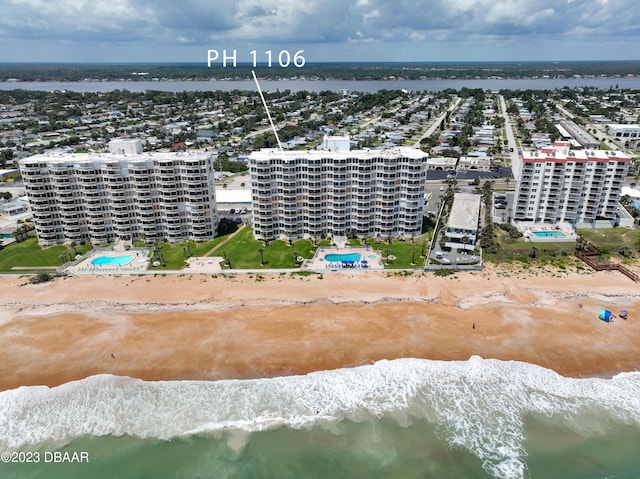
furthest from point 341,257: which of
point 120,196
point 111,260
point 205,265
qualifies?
point 120,196

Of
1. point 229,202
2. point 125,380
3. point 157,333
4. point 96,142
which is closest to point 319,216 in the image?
point 229,202

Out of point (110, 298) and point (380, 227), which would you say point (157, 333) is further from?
point (380, 227)

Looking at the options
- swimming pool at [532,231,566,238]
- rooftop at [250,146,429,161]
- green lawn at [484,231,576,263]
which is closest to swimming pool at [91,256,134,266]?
rooftop at [250,146,429,161]

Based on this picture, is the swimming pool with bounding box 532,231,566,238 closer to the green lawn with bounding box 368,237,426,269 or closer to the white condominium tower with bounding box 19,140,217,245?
the green lawn with bounding box 368,237,426,269

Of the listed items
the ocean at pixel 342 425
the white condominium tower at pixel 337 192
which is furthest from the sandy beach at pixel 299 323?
the white condominium tower at pixel 337 192

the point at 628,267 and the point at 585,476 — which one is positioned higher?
the point at 628,267

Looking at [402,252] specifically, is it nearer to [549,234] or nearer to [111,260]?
[549,234]
